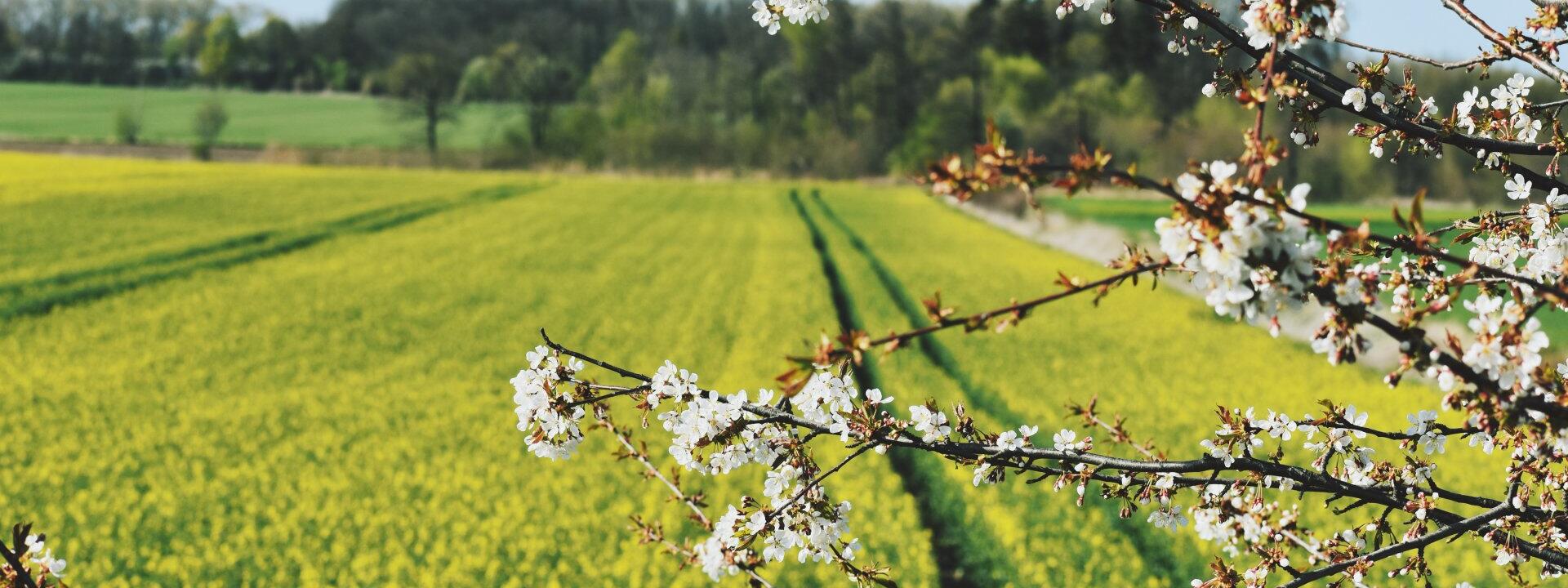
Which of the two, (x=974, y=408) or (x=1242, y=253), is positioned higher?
(x=1242, y=253)

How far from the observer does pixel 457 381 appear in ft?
48.4

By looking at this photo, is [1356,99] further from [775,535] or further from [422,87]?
[422,87]

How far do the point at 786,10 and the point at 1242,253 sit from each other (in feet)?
4.84

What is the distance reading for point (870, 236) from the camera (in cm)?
3856

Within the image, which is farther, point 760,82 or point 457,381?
point 760,82

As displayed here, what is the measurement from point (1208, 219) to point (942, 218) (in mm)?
46214

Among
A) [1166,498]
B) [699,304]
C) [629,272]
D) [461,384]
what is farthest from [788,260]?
[1166,498]

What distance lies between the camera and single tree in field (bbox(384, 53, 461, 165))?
86.1m

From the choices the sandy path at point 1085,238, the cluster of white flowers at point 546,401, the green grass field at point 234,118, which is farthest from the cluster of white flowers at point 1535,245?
the green grass field at point 234,118

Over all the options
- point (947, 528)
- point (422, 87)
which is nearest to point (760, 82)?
point (422, 87)

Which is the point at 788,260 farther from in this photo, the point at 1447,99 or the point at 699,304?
the point at 1447,99

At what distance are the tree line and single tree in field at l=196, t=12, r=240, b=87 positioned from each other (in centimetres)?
21

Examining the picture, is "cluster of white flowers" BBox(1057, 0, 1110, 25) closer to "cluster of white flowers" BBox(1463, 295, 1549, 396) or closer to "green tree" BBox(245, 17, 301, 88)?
"cluster of white flowers" BBox(1463, 295, 1549, 396)

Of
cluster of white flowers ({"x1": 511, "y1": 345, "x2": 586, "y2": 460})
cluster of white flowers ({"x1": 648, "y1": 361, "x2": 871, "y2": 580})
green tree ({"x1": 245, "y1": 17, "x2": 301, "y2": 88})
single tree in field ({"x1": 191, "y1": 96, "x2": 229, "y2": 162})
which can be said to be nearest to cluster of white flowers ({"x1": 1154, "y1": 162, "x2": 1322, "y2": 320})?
cluster of white flowers ({"x1": 648, "y1": 361, "x2": 871, "y2": 580})
